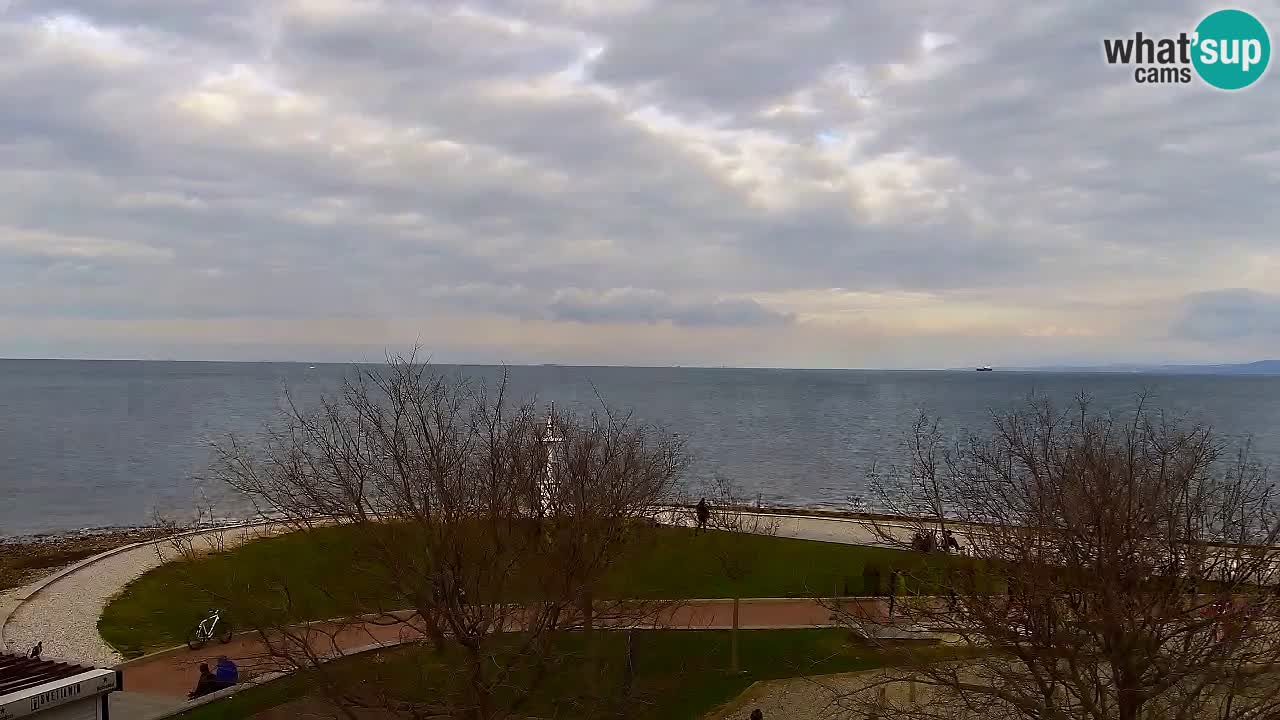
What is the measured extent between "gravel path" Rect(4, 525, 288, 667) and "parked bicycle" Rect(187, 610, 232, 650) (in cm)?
163

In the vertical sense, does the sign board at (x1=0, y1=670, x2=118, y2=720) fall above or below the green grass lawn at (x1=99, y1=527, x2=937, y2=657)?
above

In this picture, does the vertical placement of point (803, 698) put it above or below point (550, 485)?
below

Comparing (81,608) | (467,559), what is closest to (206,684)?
(467,559)

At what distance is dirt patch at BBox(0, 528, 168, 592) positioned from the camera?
3403cm

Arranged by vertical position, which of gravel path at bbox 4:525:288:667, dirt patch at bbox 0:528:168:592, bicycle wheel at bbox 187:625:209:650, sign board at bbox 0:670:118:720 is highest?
sign board at bbox 0:670:118:720

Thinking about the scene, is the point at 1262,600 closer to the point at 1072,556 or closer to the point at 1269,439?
the point at 1072,556

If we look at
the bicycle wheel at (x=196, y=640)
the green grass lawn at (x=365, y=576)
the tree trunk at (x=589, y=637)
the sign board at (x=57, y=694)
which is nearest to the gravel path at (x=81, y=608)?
the green grass lawn at (x=365, y=576)

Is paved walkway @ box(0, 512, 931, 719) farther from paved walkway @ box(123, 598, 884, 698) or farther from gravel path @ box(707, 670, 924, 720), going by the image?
gravel path @ box(707, 670, 924, 720)

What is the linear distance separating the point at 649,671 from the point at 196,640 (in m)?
11.3

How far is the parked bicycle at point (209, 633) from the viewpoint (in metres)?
20.8

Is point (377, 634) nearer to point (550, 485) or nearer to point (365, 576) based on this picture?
point (365, 576)

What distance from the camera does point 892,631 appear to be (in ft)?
65.5

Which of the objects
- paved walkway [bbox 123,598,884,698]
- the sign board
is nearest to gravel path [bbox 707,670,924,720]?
paved walkway [bbox 123,598,884,698]

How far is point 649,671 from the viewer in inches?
735
